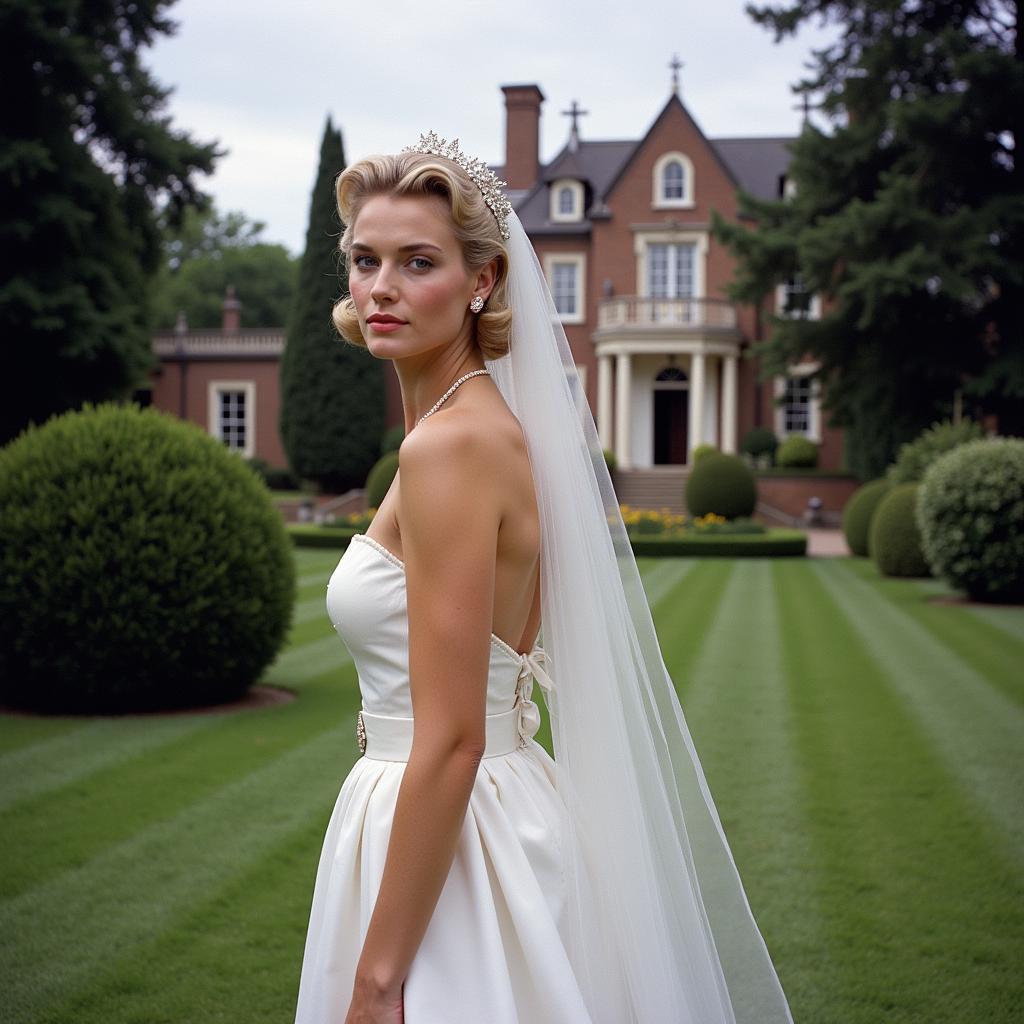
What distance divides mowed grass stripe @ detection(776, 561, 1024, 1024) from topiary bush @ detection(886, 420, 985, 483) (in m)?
11.4

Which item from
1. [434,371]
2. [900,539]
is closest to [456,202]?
[434,371]

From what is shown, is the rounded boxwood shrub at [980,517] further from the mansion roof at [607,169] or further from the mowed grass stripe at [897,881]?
the mansion roof at [607,169]

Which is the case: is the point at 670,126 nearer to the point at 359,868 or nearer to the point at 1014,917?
the point at 1014,917

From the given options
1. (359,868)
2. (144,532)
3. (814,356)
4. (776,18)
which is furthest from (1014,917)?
(776,18)

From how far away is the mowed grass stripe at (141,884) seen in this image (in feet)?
12.6

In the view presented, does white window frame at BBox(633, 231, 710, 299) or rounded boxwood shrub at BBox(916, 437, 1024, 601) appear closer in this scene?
rounded boxwood shrub at BBox(916, 437, 1024, 601)

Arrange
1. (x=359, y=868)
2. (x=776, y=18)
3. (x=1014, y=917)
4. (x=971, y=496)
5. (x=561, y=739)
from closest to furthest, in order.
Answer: (x=359, y=868), (x=561, y=739), (x=1014, y=917), (x=971, y=496), (x=776, y=18)

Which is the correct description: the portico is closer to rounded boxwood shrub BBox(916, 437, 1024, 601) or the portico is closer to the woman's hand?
rounded boxwood shrub BBox(916, 437, 1024, 601)

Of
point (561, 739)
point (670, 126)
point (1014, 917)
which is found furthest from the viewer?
point (670, 126)

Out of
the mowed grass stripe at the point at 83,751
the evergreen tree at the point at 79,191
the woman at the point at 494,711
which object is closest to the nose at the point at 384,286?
the woman at the point at 494,711

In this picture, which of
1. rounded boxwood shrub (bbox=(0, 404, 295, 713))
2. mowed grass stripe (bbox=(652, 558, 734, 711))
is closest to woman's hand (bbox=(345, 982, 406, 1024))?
rounded boxwood shrub (bbox=(0, 404, 295, 713))

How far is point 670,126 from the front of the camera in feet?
111

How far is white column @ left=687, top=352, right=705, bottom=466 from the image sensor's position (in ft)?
106

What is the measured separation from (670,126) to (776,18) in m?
11.1
